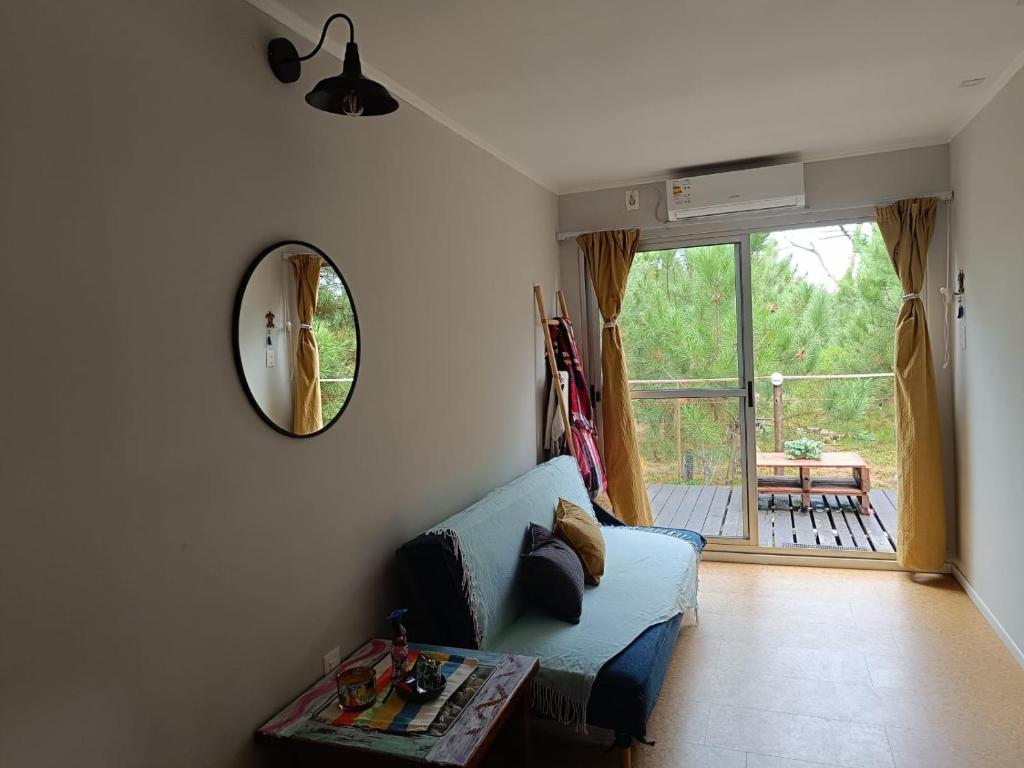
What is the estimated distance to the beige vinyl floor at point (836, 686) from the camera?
2424 mm

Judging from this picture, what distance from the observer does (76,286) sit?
1.45 meters

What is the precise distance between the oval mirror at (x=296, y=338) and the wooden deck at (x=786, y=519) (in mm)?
2973

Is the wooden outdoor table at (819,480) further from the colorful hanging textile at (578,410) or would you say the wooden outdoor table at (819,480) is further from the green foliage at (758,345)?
the colorful hanging textile at (578,410)

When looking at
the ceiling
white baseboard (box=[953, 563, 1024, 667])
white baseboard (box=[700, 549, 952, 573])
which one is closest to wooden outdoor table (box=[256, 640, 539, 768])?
the ceiling

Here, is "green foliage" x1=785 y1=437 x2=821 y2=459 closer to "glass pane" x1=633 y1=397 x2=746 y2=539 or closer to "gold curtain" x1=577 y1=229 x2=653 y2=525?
"glass pane" x1=633 y1=397 x2=746 y2=539

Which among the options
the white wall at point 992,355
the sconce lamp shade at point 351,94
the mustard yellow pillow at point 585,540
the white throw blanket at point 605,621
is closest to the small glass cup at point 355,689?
the white throw blanket at point 605,621

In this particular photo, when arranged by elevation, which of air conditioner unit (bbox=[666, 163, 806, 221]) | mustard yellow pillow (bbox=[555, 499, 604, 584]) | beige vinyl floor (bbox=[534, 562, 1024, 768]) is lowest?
beige vinyl floor (bbox=[534, 562, 1024, 768])

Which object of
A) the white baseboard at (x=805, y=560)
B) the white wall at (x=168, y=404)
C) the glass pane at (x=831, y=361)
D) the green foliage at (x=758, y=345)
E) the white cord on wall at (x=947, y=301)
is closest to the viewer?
the white wall at (x=168, y=404)

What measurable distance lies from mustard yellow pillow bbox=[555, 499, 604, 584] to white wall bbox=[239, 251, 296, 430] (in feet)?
4.85

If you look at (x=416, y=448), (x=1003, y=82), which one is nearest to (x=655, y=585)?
(x=416, y=448)

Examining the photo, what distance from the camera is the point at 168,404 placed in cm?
166

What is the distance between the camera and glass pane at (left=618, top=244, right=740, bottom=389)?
448cm

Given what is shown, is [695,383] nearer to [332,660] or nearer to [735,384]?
[735,384]

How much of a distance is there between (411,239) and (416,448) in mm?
823
